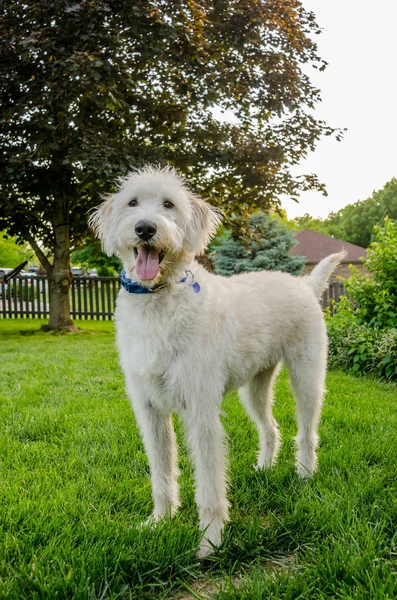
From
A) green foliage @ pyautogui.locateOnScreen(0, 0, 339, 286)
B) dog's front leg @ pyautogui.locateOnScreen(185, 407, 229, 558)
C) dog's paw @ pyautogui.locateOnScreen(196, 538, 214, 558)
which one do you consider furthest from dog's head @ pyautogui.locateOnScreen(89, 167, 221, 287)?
green foliage @ pyautogui.locateOnScreen(0, 0, 339, 286)

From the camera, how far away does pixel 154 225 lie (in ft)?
7.52

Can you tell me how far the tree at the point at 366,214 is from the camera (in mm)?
49312

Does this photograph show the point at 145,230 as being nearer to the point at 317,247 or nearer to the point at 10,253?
the point at 10,253

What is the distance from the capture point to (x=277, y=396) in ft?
17.7

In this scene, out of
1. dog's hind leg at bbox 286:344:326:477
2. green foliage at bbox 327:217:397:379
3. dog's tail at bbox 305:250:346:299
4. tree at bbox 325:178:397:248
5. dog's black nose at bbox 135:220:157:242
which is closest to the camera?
dog's black nose at bbox 135:220:157:242

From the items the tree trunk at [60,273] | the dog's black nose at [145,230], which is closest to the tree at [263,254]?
the tree trunk at [60,273]

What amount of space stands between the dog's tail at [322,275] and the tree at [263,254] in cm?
1341

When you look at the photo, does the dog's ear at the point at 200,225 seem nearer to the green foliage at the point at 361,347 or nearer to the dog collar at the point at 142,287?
the dog collar at the point at 142,287

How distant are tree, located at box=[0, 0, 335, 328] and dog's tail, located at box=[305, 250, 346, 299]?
623 cm

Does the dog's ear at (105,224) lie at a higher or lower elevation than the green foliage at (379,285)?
higher

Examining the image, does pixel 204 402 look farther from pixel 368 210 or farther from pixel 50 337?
pixel 368 210

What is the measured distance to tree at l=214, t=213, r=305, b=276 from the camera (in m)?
17.3

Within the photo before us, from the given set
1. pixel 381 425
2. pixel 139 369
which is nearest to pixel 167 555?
pixel 139 369

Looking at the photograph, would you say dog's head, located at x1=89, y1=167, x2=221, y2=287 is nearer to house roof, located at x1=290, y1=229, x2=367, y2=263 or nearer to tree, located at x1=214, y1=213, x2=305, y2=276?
tree, located at x1=214, y1=213, x2=305, y2=276
